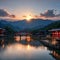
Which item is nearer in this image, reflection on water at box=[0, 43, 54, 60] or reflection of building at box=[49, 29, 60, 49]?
reflection on water at box=[0, 43, 54, 60]

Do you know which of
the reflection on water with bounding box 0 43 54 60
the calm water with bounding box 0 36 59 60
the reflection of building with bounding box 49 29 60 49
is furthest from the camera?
the reflection of building with bounding box 49 29 60 49

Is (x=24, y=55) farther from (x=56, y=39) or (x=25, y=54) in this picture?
(x=56, y=39)

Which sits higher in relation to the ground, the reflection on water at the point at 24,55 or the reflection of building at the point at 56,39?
the reflection of building at the point at 56,39

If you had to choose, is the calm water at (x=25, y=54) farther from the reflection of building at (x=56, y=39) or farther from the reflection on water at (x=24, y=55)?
the reflection of building at (x=56, y=39)

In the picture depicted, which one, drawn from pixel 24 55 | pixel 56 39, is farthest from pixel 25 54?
pixel 56 39

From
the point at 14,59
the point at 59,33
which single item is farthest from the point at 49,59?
the point at 59,33

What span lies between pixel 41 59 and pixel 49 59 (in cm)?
47

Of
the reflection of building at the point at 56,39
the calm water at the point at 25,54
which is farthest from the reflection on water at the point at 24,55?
the reflection of building at the point at 56,39

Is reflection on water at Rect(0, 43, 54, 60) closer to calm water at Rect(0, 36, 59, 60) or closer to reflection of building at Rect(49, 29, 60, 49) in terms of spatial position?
calm water at Rect(0, 36, 59, 60)

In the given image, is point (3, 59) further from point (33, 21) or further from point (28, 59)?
point (33, 21)

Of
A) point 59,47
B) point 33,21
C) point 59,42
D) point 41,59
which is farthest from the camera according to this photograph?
point 33,21

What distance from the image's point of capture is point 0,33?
3419 cm

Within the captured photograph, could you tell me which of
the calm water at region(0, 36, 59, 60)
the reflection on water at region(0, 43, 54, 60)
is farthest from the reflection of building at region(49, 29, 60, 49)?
the reflection on water at region(0, 43, 54, 60)

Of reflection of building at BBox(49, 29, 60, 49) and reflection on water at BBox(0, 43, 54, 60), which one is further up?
reflection of building at BBox(49, 29, 60, 49)
